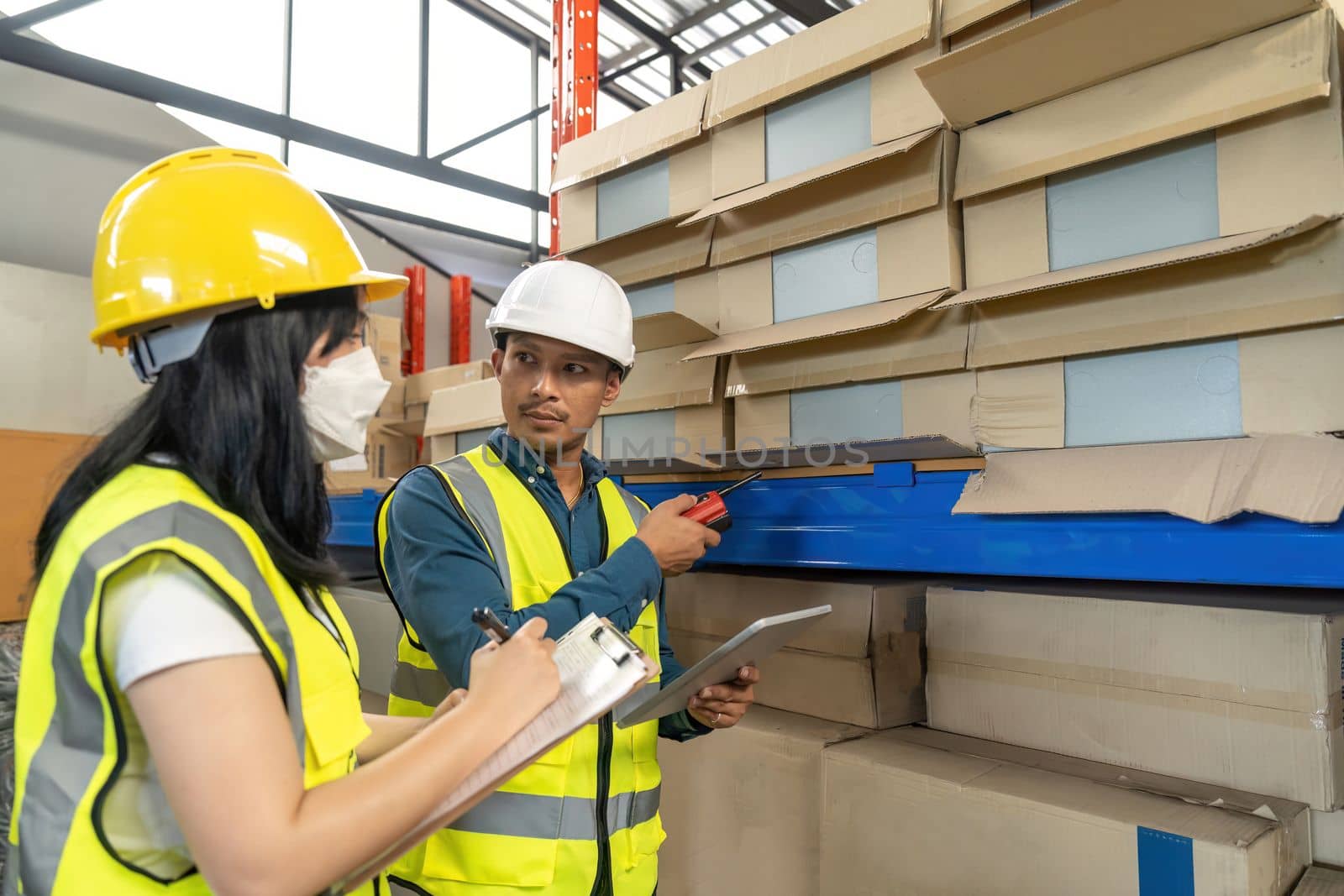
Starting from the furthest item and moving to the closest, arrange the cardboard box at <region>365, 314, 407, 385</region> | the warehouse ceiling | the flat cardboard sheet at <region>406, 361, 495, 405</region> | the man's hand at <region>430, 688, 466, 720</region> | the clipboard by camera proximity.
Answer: the warehouse ceiling, the cardboard box at <region>365, 314, 407, 385</region>, the flat cardboard sheet at <region>406, 361, 495, 405</region>, the man's hand at <region>430, 688, 466, 720</region>, the clipboard

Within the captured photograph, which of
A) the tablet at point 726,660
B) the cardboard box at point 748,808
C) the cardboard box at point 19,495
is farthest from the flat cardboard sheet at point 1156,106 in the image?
the cardboard box at point 19,495

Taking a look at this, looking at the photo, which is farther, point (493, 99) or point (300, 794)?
point (493, 99)

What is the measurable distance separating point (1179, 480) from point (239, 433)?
4.18 ft

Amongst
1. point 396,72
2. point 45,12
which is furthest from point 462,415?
point 396,72

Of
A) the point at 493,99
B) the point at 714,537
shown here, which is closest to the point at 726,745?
the point at 714,537

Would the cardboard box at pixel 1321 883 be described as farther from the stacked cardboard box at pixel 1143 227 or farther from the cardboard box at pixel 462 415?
the cardboard box at pixel 462 415

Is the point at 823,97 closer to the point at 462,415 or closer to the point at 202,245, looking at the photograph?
the point at 202,245

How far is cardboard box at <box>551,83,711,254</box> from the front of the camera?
6.90ft

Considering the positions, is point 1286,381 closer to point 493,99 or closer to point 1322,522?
point 1322,522

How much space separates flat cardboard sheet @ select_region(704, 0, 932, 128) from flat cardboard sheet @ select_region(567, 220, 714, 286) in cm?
27

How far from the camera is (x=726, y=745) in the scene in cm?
200

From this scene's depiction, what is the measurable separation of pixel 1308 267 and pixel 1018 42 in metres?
0.56

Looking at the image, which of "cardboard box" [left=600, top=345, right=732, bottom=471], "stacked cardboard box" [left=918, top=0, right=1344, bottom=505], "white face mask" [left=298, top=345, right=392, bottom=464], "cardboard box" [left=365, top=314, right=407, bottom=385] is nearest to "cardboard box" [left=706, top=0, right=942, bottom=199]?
"stacked cardboard box" [left=918, top=0, right=1344, bottom=505]

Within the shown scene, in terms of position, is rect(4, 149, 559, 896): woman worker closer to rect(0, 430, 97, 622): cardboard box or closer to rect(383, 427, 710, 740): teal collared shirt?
rect(383, 427, 710, 740): teal collared shirt
